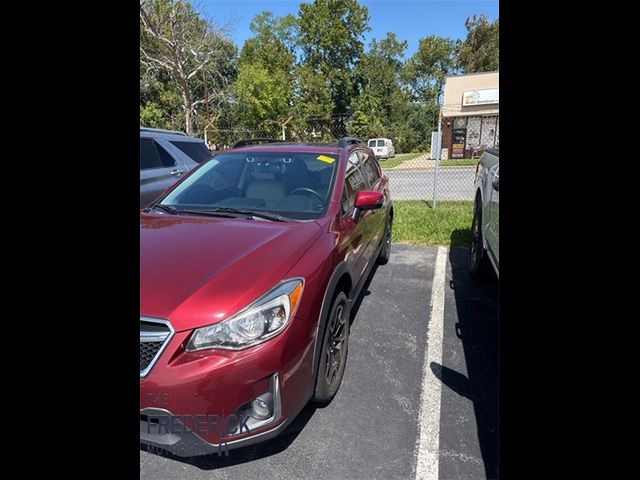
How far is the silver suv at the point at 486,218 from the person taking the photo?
328 centimetres

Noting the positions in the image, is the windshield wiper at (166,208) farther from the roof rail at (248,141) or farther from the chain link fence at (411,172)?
the chain link fence at (411,172)

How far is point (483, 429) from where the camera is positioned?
2330 millimetres

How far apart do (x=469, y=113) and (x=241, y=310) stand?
2910cm

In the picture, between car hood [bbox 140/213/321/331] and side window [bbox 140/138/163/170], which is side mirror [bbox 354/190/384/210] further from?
side window [bbox 140/138/163/170]

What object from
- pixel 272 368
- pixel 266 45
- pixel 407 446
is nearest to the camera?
pixel 272 368

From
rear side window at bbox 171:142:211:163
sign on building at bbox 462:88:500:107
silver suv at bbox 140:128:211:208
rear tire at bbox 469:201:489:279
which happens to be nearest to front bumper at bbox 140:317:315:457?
rear tire at bbox 469:201:489:279

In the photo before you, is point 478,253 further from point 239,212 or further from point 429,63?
point 429,63

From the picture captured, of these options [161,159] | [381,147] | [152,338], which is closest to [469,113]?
[381,147]

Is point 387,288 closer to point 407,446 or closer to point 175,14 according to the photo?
point 407,446

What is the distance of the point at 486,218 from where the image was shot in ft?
12.8
